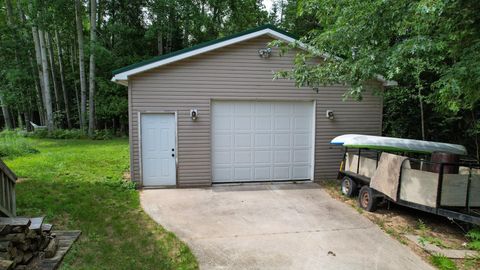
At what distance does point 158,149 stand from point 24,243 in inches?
156

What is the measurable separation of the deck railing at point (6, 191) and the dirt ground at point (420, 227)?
583 centimetres

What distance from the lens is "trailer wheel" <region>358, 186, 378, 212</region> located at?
5.67m

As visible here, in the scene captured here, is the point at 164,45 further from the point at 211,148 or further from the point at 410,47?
the point at 410,47

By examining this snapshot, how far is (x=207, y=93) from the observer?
7.36m

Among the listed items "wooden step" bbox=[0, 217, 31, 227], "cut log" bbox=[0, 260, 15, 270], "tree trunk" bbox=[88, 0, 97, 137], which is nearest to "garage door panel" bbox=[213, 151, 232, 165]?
"wooden step" bbox=[0, 217, 31, 227]

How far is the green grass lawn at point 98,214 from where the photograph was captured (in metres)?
3.88

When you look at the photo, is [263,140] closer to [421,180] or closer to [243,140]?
[243,140]

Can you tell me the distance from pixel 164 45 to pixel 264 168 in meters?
17.4

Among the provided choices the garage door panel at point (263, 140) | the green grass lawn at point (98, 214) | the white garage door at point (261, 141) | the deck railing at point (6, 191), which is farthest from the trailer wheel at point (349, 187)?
the deck railing at point (6, 191)

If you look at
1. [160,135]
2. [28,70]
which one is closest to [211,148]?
[160,135]

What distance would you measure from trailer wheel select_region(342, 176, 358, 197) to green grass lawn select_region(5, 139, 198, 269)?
3.97m

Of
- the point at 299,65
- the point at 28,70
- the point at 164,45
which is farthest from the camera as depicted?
the point at 164,45

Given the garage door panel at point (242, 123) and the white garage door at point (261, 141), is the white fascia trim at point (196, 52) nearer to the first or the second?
the white garage door at point (261, 141)

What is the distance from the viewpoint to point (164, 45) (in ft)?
73.2
